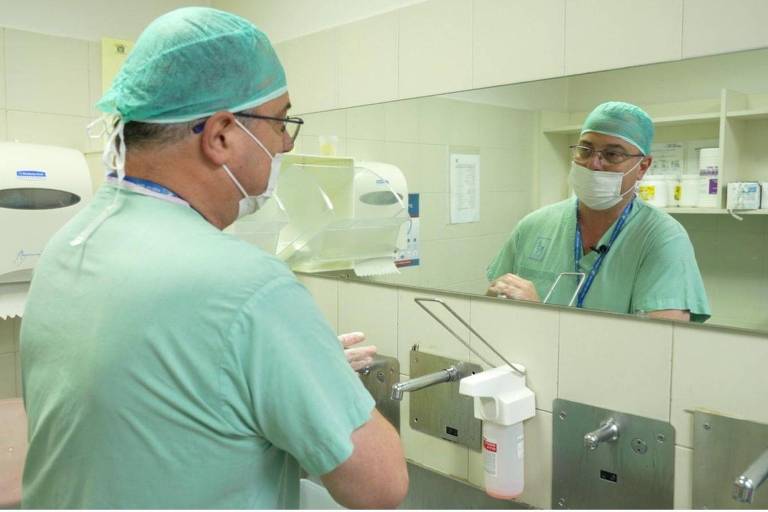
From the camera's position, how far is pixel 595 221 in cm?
127

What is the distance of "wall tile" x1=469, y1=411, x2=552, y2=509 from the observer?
1350 millimetres

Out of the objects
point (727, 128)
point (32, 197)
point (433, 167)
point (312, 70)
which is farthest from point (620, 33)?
point (32, 197)

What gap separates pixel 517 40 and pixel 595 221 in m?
0.44

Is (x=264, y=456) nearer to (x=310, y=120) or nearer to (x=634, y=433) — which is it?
(x=634, y=433)

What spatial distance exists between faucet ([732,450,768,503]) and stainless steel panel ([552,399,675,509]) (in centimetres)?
19

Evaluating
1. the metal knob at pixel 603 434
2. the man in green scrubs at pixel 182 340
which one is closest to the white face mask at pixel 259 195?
the man in green scrubs at pixel 182 340

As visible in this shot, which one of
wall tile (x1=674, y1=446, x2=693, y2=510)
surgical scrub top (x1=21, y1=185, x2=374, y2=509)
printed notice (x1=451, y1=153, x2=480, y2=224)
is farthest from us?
printed notice (x1=451, y1=153, x2=480, y2=224)

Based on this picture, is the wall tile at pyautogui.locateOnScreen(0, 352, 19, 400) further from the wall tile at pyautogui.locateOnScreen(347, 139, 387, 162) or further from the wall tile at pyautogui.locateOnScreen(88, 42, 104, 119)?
the wall tile at pyautogui.locateOnScreen(347, 139, 387, 162)

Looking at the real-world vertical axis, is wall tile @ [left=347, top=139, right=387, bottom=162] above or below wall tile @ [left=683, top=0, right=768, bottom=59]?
below

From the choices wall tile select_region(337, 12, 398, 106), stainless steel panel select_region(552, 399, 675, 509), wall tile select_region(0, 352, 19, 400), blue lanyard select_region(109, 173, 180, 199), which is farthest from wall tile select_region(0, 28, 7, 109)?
stainless steel panel select_region(552, 399, 675, 509)

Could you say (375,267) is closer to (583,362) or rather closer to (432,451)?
(432,451)

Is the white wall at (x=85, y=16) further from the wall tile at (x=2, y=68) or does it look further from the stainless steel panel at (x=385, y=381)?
the stainless steel panel at (x=385, y=381)

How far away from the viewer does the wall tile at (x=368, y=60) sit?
1650 millimetres

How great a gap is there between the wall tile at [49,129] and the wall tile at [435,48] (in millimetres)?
1136
